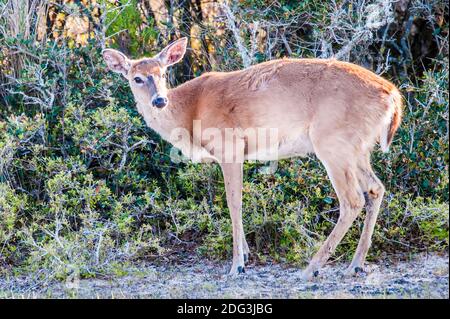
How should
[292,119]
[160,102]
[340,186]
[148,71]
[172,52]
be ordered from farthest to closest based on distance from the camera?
1. [172,52]
2. [148,71]
3. [160,102]
4. [292,119]
5. [340,186]

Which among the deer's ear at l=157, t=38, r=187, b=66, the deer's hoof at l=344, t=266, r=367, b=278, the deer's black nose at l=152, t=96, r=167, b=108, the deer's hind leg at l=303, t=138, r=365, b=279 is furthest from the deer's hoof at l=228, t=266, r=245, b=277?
the deer's ear at l=157, t=38, r=187, b=66

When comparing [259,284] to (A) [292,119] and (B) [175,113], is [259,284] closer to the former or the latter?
(A) [292,119]

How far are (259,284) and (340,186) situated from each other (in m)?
1.16

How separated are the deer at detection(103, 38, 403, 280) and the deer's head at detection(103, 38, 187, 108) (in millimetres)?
10

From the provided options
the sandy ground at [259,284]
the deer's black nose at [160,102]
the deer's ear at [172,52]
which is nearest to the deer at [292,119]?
the deer's black nose at [160,102]

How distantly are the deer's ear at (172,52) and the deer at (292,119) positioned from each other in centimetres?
12

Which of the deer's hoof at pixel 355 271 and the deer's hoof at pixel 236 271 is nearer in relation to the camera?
the deer's hoof at pixel 355 271

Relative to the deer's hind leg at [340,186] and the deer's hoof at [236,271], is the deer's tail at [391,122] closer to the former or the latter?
the deer's hind leg at [340,186]

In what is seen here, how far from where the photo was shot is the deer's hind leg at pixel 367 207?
24.3 ft

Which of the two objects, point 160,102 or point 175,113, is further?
point 175,113

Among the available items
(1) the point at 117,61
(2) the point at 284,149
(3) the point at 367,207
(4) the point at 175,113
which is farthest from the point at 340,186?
(1) the point at 117,61

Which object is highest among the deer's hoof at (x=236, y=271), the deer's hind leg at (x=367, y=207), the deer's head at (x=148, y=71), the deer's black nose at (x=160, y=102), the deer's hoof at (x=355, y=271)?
the deer's head at (x=148, y=71)

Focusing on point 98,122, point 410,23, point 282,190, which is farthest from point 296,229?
point 410,23

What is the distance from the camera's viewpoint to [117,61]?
836 cm
